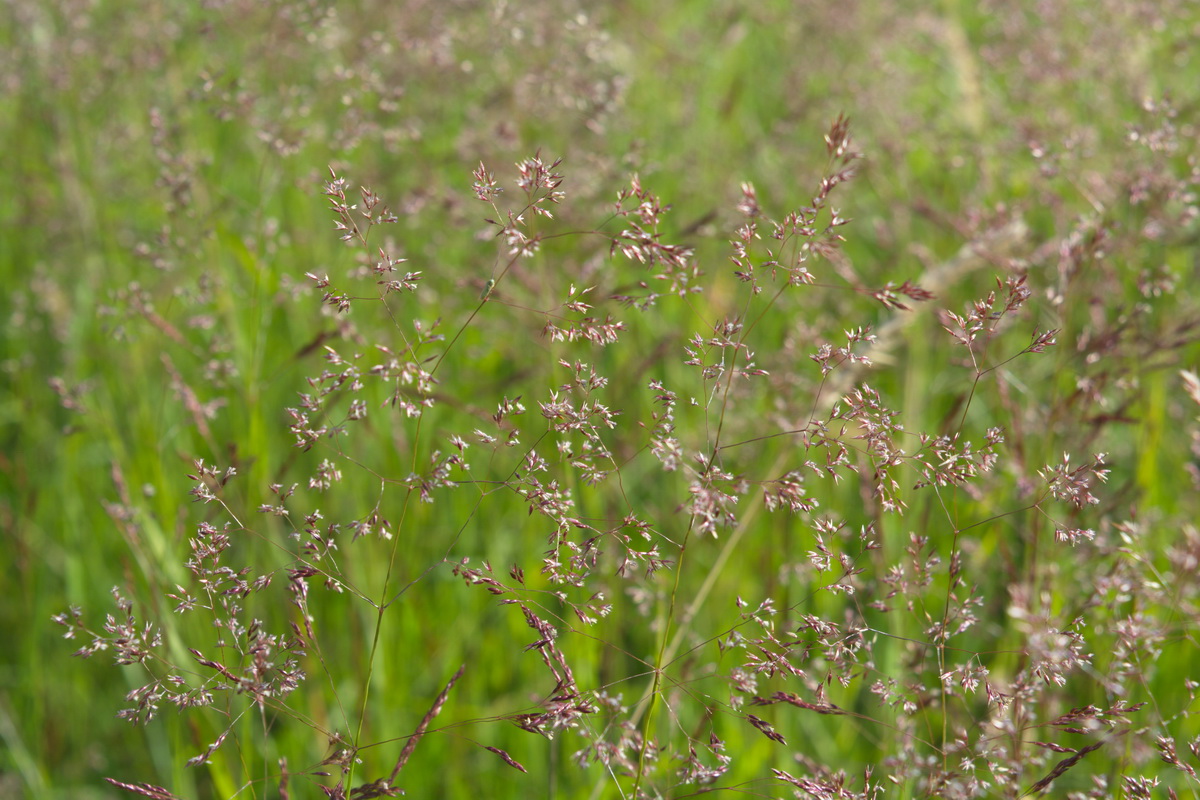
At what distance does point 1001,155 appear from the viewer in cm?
362

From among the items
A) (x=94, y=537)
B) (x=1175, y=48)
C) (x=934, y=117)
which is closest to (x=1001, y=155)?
(x=934, y=117)

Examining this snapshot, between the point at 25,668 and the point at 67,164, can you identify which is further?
the point at 67,164

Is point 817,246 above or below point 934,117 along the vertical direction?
below

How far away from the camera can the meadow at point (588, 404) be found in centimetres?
170

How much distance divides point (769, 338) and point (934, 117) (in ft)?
3.65

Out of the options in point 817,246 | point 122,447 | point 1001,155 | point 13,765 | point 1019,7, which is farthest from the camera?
point 1019,7

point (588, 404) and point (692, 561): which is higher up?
point (588, 404)

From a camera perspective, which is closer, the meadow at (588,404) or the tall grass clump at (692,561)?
the tall grass clump at (692,561)

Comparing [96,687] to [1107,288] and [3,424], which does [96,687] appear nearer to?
[3,424]

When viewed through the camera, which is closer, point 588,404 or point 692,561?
point 588,404

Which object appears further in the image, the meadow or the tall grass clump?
the meadow

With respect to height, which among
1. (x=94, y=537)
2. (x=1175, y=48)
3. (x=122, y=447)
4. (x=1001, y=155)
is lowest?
(x=94, y=537)

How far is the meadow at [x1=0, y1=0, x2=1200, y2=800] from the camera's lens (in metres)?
1.70

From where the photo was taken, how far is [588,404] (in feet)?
5.87
